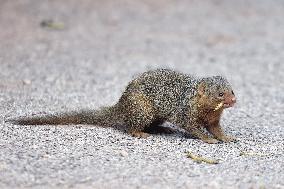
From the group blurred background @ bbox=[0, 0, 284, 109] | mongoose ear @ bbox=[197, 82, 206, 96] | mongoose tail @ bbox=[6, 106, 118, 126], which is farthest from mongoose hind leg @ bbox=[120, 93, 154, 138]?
blurred background @ bbox=[0, 0, 284, 109]

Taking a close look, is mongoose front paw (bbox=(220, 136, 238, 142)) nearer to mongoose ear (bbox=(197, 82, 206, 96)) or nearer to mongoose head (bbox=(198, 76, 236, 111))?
mongoose head (bbox=(198, 76, 236, 111))

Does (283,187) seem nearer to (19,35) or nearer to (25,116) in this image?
(25,116)

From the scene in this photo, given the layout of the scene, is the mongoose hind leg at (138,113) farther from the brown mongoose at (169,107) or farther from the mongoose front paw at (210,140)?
the mongoose front paw at (210,140)

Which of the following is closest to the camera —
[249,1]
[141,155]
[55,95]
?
[141,155]

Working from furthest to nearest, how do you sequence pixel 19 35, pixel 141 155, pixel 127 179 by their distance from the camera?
pixel 19 35
pixel 141 155
pixel 127 179

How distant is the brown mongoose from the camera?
6559mm

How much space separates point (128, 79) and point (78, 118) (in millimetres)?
3546

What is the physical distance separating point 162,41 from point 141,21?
152 cm

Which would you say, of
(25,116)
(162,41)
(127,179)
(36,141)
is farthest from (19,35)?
(127,179)

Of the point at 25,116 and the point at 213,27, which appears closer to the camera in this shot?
the point at 25,116

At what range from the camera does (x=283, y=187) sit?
5.28m

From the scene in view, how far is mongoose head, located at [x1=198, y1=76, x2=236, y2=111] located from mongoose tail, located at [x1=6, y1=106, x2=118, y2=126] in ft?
3.29

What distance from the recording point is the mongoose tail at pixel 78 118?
22.1 feet

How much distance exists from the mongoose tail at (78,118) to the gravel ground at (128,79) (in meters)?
0.11
